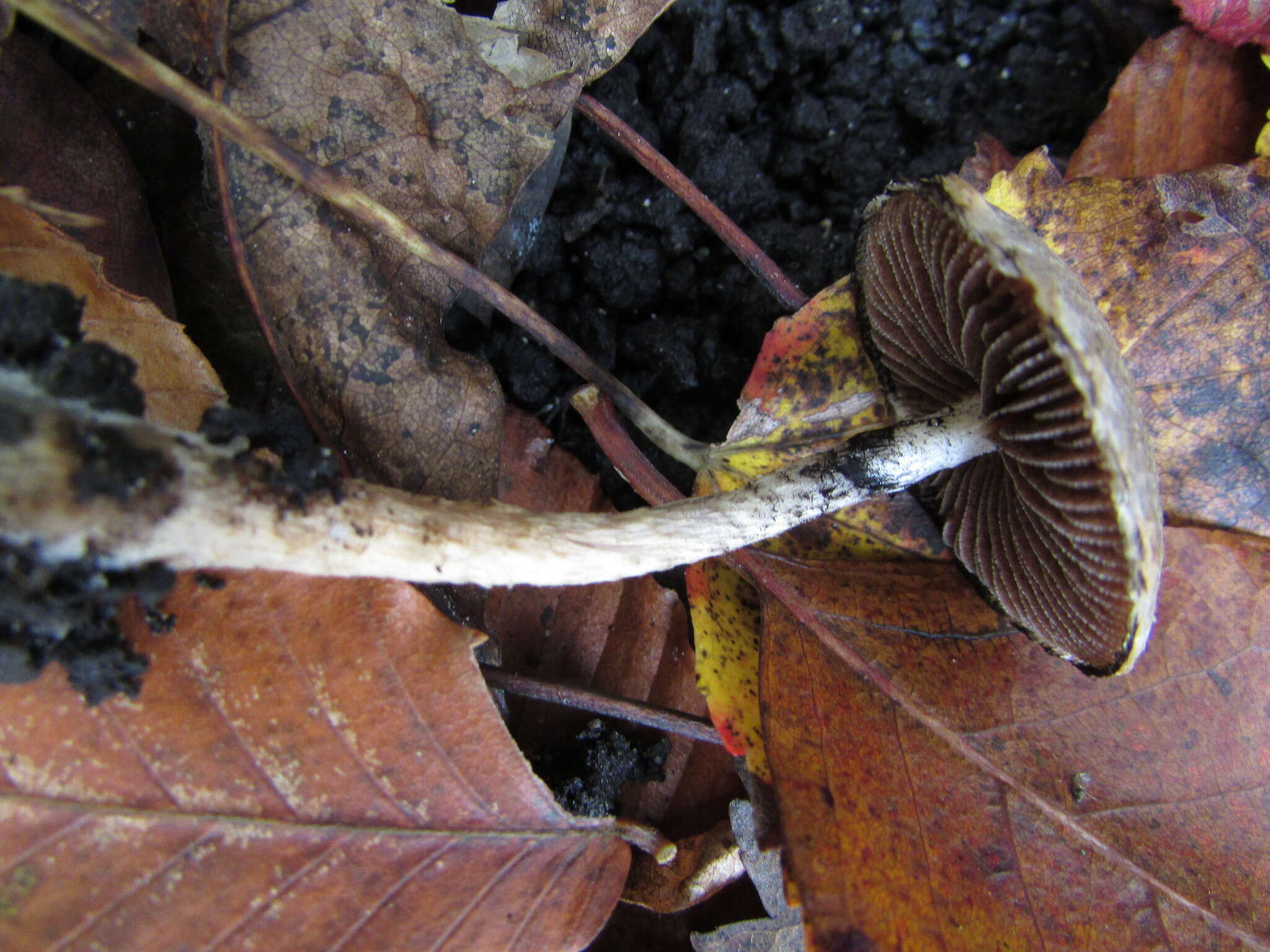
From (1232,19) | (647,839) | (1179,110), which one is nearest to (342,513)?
(647,839)

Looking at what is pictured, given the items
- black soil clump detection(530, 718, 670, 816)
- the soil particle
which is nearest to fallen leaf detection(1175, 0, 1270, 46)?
black soil clump detection(530, 718, 670, 816)

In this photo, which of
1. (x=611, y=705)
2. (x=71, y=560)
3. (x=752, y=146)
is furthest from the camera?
(x=752, y=146)

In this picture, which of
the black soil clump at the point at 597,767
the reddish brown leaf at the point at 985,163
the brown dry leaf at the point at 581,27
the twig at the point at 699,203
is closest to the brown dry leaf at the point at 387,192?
the brown dry leaf at the point at 581,27

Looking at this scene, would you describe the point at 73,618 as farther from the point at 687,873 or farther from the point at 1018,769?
the point at 1018,769

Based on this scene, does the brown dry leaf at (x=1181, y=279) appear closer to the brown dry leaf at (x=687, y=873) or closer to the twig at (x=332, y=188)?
the twig at (x=332, y=188)

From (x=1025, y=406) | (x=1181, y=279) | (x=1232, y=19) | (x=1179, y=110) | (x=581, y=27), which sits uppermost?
(x=1232, y=19)

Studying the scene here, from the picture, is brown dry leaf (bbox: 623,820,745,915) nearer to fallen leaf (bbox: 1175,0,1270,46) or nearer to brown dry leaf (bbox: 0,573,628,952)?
brown dry leaf (bbox: 0,573,628,952)

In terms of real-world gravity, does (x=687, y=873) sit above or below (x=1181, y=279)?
below

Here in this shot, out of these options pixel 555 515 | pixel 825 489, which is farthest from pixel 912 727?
pixel 555 515
